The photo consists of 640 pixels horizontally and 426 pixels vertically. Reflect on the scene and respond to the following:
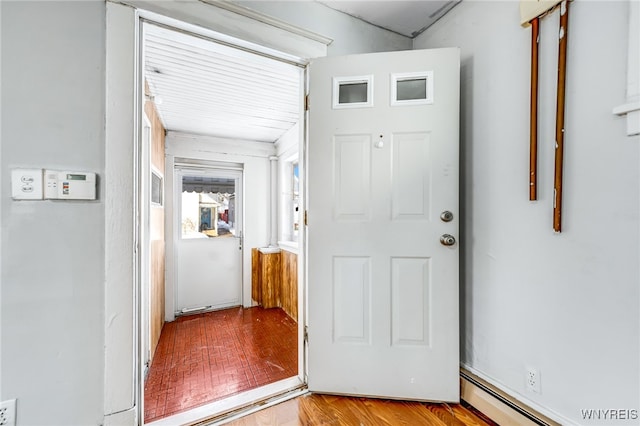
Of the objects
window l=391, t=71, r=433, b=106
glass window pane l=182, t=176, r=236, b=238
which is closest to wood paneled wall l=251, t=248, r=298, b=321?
glass window pane l=182, t=176, r=236, b=238

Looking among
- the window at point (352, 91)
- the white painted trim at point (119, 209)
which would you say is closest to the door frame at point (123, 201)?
the white painted trim at point (119, 209)

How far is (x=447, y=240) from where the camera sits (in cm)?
149

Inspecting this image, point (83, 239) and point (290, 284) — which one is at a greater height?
point (83, 239)

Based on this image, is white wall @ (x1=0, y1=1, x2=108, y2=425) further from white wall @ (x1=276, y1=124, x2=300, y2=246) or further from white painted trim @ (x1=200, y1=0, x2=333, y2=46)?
white wall @ (x1=276, y1=124, x2=300, y2=246)

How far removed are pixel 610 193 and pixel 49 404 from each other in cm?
233

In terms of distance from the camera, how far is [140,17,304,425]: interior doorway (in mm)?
1723

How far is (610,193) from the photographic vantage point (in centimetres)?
102

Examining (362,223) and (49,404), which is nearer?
(49,404)

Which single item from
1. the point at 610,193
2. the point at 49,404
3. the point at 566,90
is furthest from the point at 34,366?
the point at 566,90

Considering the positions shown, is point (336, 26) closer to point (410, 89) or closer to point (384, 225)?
point (410, 89)

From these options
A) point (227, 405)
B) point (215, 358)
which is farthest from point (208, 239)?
point (227, 405)

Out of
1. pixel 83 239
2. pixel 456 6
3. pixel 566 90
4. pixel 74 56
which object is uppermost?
pixel 456 6

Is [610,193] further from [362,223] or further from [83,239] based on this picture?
[83,239]

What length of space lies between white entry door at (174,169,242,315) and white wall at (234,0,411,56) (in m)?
2.51
